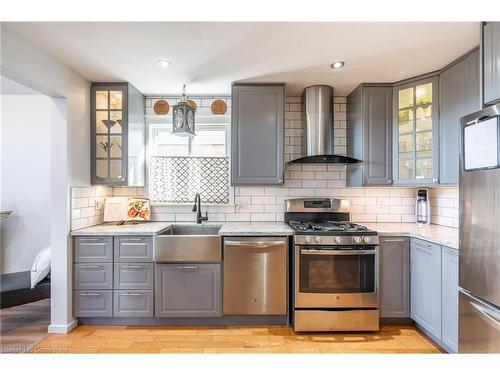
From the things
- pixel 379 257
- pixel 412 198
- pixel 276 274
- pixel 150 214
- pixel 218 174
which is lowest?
pixel 276 274

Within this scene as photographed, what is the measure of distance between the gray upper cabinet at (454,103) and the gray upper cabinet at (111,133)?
303 centimetres

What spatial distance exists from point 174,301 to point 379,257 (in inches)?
76.3

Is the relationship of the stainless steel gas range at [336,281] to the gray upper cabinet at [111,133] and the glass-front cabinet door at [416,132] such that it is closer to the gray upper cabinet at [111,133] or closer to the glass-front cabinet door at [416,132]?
the glass-front cabinet door at [416,132]

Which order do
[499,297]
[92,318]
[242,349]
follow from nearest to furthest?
[499,297], [242,349], [92,318]

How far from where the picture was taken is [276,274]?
2.32m

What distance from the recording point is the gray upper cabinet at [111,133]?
2619 millimetres

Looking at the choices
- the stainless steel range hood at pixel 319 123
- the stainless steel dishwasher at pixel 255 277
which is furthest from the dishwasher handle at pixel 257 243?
the stainless steel range hood at pixel 319 123

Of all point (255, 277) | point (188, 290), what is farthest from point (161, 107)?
point (255, 277)

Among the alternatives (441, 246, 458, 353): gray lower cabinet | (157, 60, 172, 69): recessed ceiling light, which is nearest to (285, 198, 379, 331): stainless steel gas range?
(441, 246, 458, 353): gray lower cabinet

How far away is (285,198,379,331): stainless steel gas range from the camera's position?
7.32 feet

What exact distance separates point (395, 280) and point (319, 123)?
1.69 m

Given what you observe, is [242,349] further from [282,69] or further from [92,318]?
[282,69]

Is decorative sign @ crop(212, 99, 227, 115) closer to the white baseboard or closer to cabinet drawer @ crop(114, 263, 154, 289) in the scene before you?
cabinet drawer @ crop(114, 263, 154, 289)

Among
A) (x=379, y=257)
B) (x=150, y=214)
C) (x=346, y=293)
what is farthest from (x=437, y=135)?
(x=150, y=214)
